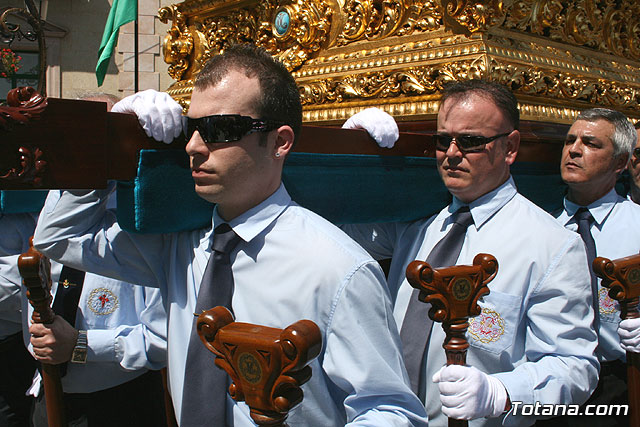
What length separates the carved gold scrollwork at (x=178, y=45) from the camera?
3924mm

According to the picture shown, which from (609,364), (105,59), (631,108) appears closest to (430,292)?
(609,364)

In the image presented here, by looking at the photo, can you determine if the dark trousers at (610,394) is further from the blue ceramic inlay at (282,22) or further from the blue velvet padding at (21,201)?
the blue velvet padding at (21,201)

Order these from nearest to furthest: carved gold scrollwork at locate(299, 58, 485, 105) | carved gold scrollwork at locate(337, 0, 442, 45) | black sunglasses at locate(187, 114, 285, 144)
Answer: black sunglasses at locate(187, 114, 285, 144) → carved gold scrollwork at locate(299, 58, 485, 105) → carved gold scrollwork at locate(337, 0, 442, 45)

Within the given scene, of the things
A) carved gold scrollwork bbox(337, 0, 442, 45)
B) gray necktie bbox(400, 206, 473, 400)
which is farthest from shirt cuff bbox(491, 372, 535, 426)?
carved gold scrollwork bbox(337, 0, 442, 45)

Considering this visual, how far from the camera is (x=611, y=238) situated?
2.71m

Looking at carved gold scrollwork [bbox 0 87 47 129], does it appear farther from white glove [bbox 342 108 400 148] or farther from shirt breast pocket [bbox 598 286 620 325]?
shirt breast pocket [bbox 598 286 620 325]

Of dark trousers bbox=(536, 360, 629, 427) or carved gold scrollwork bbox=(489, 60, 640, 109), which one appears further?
carved gold scrollwork bbox=(489, 60, 640, 109)

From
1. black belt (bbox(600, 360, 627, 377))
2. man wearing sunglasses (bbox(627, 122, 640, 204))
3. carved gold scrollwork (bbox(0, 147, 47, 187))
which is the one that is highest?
carved gold scrollwork (bbox(0, 147, 47, 187))

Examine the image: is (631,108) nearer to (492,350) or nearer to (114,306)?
(492,350)

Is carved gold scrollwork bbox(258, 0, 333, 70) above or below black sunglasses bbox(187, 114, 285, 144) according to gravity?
above

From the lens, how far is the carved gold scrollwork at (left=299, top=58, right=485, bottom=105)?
255cm

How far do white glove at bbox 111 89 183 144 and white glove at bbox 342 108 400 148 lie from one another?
781mm

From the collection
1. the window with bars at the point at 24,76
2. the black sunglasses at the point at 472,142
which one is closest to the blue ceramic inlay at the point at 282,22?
the black sunglasses at the point at 472,142

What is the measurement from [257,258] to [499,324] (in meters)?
0.84
